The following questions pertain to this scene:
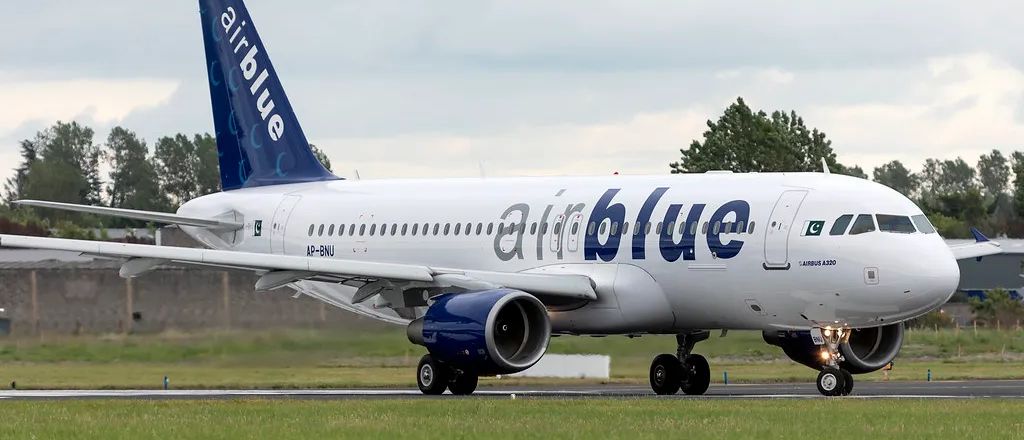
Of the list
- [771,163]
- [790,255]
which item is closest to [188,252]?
[790,255]

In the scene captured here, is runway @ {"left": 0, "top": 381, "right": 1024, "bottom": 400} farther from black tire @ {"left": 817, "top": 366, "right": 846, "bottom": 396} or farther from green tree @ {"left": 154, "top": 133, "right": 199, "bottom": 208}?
green tree @ {"left": 154, "top": 133, "right": 199, "bottom": 208}

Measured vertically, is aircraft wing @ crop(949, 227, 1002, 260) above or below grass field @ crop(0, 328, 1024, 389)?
above

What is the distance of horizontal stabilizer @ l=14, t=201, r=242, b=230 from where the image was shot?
40031 mm

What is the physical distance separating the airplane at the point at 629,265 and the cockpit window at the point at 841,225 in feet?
0.08

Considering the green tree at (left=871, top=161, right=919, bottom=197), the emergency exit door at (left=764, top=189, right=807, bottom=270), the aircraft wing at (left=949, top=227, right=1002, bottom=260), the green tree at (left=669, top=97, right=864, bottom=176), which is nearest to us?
the emergency exit door at (left=764, top=189, right=807, bottom=270)

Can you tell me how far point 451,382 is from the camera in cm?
3634

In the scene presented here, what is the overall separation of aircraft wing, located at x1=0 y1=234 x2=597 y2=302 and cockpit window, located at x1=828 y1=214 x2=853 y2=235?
15.3 feet

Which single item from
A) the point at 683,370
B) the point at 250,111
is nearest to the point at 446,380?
the point at 683,370

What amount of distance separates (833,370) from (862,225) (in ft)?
7.96

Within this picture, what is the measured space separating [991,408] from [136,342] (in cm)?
2059

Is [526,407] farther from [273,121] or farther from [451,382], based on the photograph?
[273,121]

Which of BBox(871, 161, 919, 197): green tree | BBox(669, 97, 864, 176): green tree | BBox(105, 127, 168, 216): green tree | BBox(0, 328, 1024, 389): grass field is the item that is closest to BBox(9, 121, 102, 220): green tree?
BBox(105, 127, 168, 216): green tree

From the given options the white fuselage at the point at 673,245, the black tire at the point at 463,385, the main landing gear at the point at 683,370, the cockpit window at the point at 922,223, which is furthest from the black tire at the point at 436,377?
the cockpit window at the point at 922,223

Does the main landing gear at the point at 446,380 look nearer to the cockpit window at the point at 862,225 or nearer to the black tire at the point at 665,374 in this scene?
the black tire at the point at 665,374
